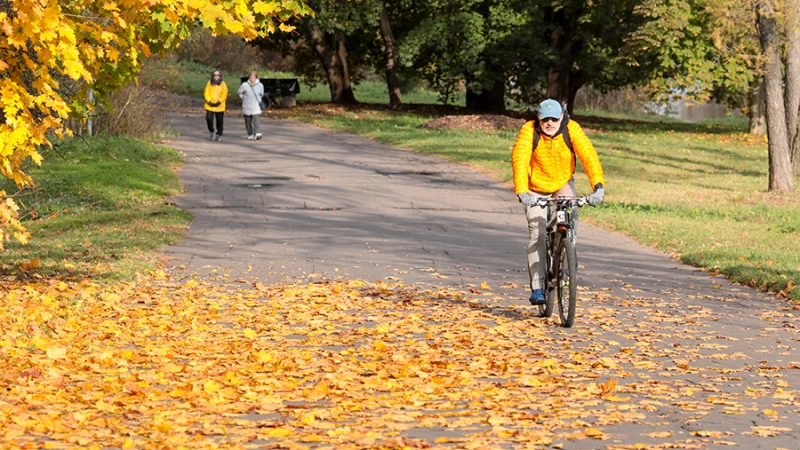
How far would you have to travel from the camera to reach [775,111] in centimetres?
2273

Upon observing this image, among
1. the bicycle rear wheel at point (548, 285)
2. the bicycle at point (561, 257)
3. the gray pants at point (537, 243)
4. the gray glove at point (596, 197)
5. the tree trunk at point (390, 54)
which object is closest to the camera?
the gray glove at point (596, 197)

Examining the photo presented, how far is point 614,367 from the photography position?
8398 mm

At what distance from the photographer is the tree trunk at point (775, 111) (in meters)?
22.4

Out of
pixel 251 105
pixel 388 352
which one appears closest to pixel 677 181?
pixel 251 105

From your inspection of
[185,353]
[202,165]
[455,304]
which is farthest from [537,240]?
[202,165]

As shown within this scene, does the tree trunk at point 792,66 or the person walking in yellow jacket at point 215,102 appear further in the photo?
the person walking in yellow jacket at point 215,102

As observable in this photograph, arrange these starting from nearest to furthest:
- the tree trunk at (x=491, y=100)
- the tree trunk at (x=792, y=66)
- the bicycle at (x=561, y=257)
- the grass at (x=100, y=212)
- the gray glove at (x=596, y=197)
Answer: the gray glove at (x=596, y=197)
the bicycle at (x=561, y=257)
the grass at (x=100, y=212)
the tree trunk at (x=792, y=66)
the tree trunk at (x=491, y=100)

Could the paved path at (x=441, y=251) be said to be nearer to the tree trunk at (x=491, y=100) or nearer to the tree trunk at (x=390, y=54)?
the tree trunk at (x=390, y=54)

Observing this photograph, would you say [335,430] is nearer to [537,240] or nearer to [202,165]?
[537,240]

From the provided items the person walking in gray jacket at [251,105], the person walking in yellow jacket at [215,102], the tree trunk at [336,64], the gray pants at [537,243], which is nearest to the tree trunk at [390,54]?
the tree trunk at [336,64]

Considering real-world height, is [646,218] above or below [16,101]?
below

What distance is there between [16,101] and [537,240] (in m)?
4.34

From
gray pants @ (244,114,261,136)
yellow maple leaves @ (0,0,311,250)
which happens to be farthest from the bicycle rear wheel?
gray pants @ (244,114,261,136)

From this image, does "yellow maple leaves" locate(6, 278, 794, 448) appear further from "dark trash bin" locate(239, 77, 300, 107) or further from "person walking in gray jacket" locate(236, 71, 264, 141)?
"dark trash bin" locate(239, 77, 300, 107)
